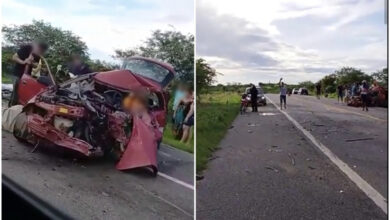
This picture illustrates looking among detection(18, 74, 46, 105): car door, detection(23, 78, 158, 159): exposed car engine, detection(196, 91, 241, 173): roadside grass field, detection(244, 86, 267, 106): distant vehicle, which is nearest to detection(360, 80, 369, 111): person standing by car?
detection(244, 86, 267, 106): distant vehicle

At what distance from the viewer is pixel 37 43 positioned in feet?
6.41

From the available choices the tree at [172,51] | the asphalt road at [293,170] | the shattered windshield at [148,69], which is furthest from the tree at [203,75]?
the asphalt road at [293,170]

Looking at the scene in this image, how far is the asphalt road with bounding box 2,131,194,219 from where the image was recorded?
1857 millimetres

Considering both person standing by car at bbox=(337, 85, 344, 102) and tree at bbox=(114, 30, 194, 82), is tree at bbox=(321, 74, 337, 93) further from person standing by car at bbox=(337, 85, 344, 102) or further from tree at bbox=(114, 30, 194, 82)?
tree at bbox=(114, 30, 194, 82)

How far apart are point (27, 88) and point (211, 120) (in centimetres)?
81

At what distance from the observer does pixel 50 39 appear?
6.35 feet

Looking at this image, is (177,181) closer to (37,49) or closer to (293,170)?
(293,170)

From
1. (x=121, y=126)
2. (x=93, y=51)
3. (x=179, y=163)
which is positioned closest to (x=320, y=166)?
(x=179, y=163)

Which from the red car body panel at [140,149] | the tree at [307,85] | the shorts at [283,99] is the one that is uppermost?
the tree at [307,85]

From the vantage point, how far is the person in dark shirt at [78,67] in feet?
6.42

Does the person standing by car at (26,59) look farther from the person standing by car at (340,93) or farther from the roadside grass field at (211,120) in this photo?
the person standing by car at (340,93)

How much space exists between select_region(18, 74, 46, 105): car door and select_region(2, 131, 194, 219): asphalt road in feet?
0.55

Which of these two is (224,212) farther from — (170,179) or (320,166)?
(320,166)

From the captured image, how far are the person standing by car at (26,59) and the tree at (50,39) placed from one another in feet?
0.07
